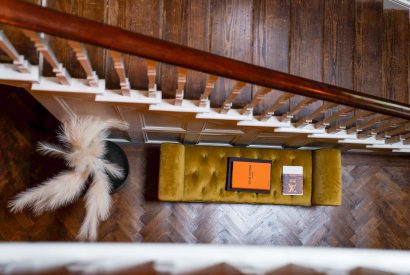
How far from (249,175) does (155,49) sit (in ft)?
5.11

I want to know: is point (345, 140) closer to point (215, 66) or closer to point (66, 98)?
point (215, 66)

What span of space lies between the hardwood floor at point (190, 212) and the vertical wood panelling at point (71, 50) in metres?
1.09

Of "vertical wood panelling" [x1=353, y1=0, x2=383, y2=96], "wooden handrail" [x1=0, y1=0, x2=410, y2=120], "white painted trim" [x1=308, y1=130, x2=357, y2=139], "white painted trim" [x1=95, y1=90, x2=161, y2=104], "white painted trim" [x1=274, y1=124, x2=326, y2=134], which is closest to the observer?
"wooden handrail" [x1=0, y1=0, x2=410, y2=120]

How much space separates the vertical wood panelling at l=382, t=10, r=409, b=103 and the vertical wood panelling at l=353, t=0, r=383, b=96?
65mm

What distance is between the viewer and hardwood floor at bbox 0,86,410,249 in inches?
107

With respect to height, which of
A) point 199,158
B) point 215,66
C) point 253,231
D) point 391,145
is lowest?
point 253,231

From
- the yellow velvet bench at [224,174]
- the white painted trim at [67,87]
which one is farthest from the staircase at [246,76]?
the yellow velvet bench at [224,174]

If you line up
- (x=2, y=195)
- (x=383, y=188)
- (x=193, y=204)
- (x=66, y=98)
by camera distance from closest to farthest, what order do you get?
(x=66, y=98)
(x=2, y=195)
(x=193, y=204)
(x=383, y=188)

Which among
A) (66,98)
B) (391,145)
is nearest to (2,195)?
(66,98)

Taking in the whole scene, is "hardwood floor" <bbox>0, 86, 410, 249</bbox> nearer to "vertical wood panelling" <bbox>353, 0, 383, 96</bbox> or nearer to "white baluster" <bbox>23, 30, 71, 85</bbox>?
"vertical wood panelling" <bbox>353, 0, 383, 96</bbox>

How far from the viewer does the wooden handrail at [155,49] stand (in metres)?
1.08

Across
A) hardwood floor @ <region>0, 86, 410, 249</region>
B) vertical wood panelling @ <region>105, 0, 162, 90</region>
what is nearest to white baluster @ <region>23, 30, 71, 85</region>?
vertical wood panelling @ <region>105, 0, 162, 90</region>

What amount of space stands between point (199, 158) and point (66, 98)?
106cm

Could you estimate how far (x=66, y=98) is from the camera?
A: 1.85 metres
